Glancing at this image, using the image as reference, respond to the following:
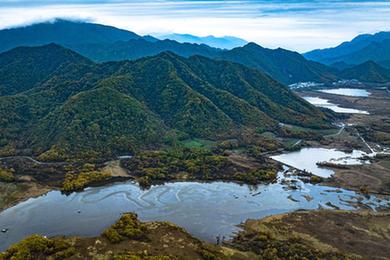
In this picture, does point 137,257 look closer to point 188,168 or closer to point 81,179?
point 81,179

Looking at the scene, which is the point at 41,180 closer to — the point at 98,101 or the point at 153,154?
the point at 153,154

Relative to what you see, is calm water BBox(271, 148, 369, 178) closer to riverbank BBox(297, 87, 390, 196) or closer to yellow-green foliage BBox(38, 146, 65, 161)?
riverbank BBox(297, 87, 390, 196)

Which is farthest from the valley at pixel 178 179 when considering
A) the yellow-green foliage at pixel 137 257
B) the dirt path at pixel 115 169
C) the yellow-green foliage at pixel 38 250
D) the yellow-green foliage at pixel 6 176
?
the yellow-green foliage at pixel 137 257

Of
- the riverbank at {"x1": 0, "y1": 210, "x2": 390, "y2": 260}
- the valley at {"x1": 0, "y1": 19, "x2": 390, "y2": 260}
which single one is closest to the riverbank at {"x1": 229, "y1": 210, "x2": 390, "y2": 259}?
the riverbank at {"x1": 0, "y1": 210, "x2": 390, "y2": 260}

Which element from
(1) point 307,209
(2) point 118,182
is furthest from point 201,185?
(1) point 307,209

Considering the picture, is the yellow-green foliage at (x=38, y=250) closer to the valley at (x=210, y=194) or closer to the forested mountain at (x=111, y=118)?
the valley at (x=210, y=194)
